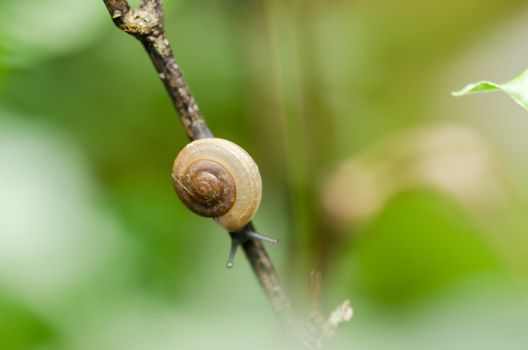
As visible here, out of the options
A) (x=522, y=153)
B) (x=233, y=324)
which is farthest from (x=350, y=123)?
(x=233, y=324)

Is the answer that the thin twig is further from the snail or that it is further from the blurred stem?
the snail

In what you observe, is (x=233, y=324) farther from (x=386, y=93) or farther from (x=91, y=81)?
(x=386, y=93)

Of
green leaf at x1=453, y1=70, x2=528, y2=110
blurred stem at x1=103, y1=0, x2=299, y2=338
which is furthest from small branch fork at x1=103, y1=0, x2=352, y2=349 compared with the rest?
green leaf at x1=453, y1=70, x2=528, y2=110

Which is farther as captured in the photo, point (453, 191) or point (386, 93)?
point (386, 93)

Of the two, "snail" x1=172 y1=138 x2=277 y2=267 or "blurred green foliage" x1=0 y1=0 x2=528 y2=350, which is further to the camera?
"blurred green foliage" x1=0 y1=0 x2=528 y2=350

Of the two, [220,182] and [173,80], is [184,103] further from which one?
[220,182]

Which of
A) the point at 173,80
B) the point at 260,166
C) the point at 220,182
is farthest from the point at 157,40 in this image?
the point at 260,166

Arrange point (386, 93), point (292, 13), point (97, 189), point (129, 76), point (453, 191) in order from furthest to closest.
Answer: point (386, 93), point (292, 13), point (129, 76), point (453, 191), point (97, 189)
